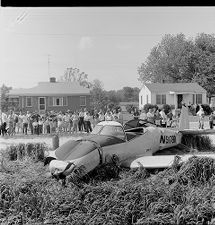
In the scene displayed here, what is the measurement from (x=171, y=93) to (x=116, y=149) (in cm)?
132

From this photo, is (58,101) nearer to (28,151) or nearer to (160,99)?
(28,151)

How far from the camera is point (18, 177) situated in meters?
3.56

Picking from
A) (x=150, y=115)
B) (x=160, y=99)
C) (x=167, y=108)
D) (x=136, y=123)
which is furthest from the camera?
(x=136, y=123)

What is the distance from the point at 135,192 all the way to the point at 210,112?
250 centimetres

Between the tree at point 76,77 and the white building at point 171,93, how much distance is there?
85cm

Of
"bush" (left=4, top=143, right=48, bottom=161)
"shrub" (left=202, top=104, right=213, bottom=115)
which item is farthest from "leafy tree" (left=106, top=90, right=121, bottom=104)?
"bush" (left=4, top=143, right=48, bottom=161)

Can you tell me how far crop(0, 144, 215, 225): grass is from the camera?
8.86 ft

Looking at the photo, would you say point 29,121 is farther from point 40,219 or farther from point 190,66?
point 190,66

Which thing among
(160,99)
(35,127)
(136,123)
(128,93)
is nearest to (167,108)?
(160,99)

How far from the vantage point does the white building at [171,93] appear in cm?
428

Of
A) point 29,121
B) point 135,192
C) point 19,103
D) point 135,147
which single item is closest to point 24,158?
point 29,121

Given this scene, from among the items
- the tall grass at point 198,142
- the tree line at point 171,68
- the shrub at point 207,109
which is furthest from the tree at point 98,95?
the tall grass at point 198,142

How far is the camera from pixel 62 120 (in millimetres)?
4910

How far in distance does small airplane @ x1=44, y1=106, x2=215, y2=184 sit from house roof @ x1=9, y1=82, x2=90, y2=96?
2.97ft
